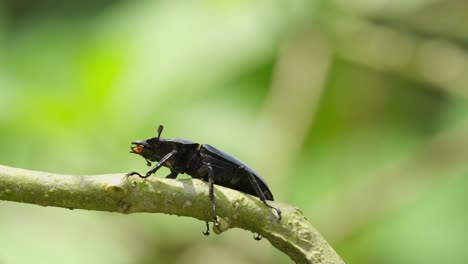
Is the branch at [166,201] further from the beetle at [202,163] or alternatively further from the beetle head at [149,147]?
the beetle head at [149,147]

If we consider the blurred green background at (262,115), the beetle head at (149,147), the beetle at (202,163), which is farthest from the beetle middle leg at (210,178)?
the blurred green background at (262,115)

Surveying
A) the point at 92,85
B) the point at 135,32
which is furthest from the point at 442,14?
the point at 92,85

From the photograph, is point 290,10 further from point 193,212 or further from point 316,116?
point 193,212

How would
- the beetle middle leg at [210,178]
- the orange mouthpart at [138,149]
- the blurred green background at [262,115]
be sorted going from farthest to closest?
the blurred green background at [262,115] < the orange mouthpart at [138,149] < the beetle middle leg at [210,178]

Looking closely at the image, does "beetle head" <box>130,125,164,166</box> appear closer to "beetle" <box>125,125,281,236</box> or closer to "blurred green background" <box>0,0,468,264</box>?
"beetle" <box>125,125,281,236</box>

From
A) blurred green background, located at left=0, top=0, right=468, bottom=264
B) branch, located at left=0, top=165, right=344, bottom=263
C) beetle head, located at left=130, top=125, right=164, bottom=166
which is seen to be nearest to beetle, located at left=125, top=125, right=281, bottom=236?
beetle head, located at left=130, top=125, right=164, bottom=166

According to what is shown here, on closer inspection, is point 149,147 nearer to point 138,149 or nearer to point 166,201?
point 138,149
